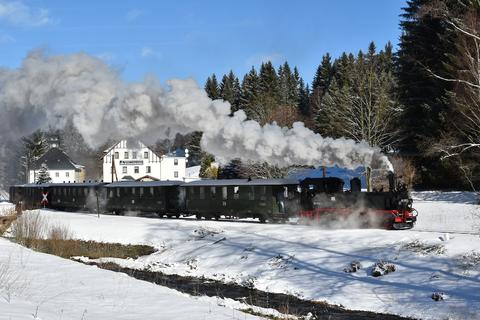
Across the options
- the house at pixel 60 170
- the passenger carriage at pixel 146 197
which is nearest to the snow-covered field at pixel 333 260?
the passenger carriage at pixel 146 197

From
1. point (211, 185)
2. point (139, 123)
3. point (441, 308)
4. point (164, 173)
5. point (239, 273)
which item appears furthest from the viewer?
point (164, 173)

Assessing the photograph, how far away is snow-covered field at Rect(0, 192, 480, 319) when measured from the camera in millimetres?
18109

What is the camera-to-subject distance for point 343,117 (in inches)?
1825

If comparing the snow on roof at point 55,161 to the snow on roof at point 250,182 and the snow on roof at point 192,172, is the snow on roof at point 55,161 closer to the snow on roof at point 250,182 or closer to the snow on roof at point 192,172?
the snow on roof at point 192,172

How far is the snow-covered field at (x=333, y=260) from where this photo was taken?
18109 mm

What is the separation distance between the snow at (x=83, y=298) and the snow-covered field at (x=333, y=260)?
24 centimetres

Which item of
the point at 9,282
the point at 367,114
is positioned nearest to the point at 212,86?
the point at 367,114

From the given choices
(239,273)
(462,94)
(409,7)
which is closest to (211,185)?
(239,273)

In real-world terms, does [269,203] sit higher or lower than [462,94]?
lower

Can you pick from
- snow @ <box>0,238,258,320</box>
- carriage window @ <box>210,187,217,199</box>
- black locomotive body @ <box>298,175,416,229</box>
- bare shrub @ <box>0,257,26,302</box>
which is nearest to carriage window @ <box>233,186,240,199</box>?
carriage window @ <box>210,187,217,199</box>

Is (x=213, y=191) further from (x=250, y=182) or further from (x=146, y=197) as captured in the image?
(x=146, y=197)

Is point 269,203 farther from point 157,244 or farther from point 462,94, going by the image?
point 462,94

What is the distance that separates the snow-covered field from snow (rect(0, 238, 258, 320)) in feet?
0.77

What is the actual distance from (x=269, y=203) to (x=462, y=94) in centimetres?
1312
